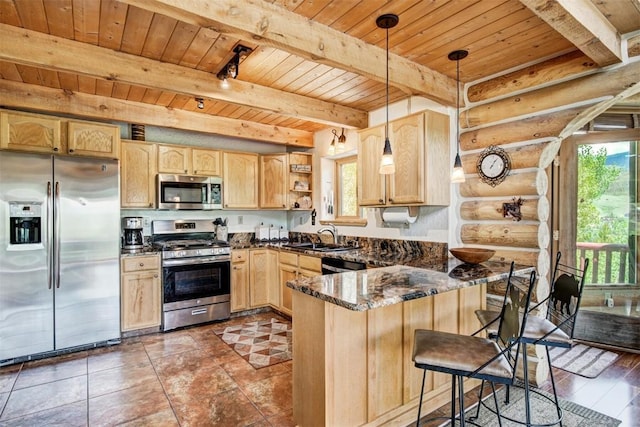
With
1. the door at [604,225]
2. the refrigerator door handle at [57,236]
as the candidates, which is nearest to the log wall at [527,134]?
the door at [604,225]

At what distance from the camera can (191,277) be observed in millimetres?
4012

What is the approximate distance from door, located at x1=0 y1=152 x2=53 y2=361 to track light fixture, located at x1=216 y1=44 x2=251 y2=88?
6.00 feet

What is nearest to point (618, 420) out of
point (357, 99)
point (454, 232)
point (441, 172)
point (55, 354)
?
point (454, 232)

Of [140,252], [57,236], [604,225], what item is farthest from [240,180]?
[604,225]

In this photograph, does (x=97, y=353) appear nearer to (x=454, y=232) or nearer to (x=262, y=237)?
(x=262, y=237)

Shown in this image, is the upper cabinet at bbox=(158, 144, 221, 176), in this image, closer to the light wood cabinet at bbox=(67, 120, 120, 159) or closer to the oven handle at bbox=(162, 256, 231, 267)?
the light wood cabinet at bbox=(67, 120, 120, 159)

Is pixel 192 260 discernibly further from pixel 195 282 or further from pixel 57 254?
pixel 57 254

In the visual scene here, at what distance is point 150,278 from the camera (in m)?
3.81

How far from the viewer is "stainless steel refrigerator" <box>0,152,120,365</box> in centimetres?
305

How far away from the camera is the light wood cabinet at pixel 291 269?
386cm

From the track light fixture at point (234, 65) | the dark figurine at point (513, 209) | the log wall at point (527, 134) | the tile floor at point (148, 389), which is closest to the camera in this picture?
the tile floor at point (148, 389)

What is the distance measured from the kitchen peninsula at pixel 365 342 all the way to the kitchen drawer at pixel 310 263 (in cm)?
147

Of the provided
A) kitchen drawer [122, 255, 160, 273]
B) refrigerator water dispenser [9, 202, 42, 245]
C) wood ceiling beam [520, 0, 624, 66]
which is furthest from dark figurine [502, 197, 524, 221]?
refrigerator water dispenser [9, 202, 42, 245]

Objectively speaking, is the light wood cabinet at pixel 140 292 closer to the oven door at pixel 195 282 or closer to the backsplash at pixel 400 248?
the oven door at pixel 195 282
